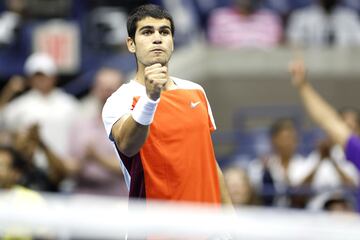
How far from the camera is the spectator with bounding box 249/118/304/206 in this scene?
34.7 feet

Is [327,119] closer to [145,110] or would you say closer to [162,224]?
[145,110]

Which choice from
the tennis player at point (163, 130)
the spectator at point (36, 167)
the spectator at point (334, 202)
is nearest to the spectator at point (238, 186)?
the spectator at point (334, 202)

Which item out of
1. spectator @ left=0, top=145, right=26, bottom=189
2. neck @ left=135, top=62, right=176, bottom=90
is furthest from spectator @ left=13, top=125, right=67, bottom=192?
neck @ left=135, top=62, right=176, bottom=90

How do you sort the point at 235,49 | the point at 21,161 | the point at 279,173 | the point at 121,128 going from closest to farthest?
the point at 121,128
the point at 21,161
the point at 279,173
the point at 235,49

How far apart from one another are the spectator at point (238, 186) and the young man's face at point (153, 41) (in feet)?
13.2

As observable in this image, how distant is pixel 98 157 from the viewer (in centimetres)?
962

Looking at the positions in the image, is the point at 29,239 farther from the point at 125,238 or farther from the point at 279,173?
the point at 279,173

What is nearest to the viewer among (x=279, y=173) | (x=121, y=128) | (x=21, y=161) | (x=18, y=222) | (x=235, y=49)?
(x=18, y=222)

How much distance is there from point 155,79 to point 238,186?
443 cm

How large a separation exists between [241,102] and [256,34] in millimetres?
827

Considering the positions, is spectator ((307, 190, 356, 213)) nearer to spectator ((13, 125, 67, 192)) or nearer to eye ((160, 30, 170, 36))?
spectator ((13, 125, 67, 192))

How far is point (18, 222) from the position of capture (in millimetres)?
3949

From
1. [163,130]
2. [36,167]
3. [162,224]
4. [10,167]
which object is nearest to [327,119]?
[10,167]

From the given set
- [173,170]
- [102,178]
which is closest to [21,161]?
[102,178]
